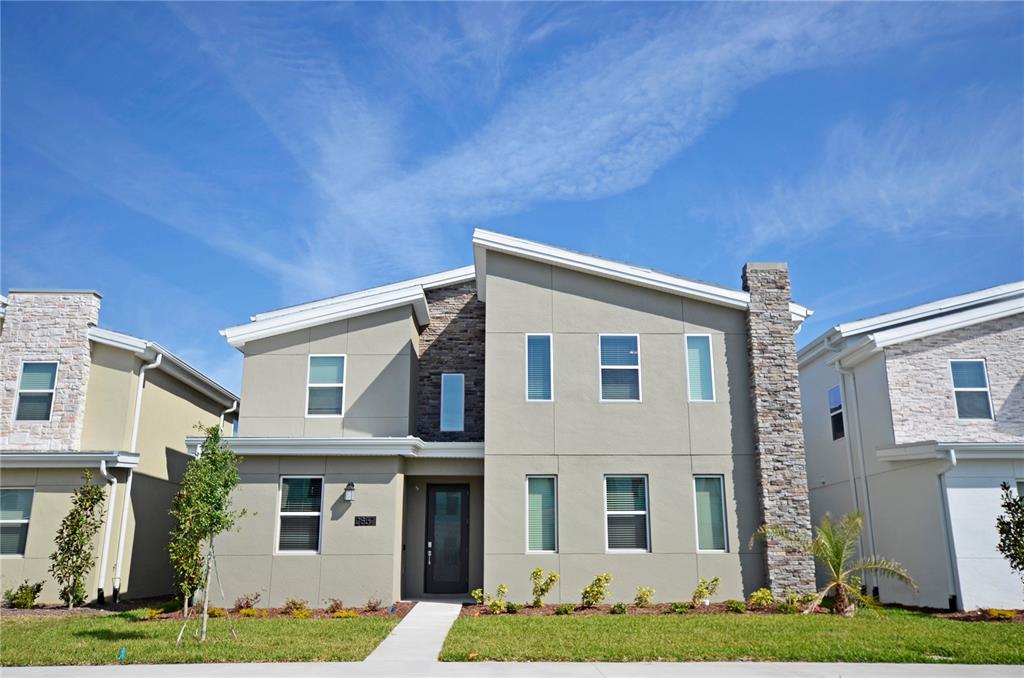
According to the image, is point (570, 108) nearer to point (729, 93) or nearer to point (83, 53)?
point (729, 93)

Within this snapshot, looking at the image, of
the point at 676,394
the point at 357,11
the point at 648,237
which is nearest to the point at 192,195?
the point at 357,11

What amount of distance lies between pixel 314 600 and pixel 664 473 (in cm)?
716

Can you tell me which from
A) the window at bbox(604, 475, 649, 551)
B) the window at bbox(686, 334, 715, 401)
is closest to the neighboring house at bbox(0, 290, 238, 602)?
the window at bbox(604, 475, 649, 551)

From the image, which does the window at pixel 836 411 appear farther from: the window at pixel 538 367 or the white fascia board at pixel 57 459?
the white fascia board at pixel 57 459

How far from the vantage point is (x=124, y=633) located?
11.6 metres

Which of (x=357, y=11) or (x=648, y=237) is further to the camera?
(x=648, y=237)

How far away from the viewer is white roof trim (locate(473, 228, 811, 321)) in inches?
626

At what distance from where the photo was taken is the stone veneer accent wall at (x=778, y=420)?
14.6 metres

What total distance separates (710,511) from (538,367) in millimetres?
4446

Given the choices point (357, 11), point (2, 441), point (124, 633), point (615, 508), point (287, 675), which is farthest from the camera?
point (2, 441)

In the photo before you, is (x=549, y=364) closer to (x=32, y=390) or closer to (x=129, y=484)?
(x=129, y=484)

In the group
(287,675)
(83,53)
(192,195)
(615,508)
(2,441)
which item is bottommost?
(287,675)

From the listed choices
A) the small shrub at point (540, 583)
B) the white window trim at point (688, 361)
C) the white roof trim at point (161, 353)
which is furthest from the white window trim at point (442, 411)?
the white roof trim at point (161, 353)

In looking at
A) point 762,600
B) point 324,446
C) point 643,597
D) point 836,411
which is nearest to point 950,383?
point 836,411
